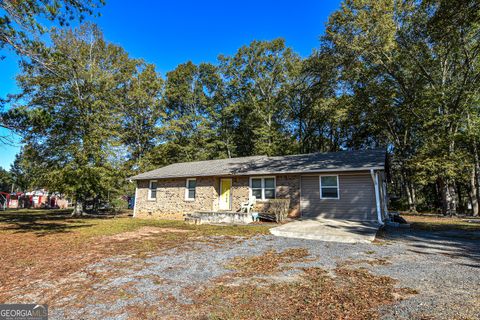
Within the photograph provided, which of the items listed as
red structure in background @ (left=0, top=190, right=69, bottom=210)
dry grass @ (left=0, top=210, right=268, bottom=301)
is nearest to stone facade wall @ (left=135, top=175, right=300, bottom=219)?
dry grass @ (left=0, top=210, right=268, bottom=301)

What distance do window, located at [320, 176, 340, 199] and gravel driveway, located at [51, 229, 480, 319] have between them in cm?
428

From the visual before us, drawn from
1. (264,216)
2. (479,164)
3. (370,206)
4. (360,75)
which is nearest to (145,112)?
(264,216)

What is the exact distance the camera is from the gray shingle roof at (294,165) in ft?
39.1

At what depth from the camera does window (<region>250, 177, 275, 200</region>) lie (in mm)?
14094

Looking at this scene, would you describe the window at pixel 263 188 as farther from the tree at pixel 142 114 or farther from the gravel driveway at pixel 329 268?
the tree at pixel 142 114

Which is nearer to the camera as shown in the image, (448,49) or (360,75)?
(448,49)

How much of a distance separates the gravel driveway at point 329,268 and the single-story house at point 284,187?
374 cm

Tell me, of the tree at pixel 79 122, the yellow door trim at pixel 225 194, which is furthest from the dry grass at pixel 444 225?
the tree at pixel 79 122

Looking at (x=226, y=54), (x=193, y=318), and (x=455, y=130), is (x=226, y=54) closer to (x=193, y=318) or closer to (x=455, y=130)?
(x=455, y=130)

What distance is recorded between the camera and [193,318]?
300 cm

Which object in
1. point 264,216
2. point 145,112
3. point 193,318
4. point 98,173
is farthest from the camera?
point 145,112

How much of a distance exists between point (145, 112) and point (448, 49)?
87.6ft

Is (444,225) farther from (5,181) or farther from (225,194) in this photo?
(5,181)

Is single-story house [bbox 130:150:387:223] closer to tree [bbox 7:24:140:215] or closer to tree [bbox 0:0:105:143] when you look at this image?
tree [bbox 7:24:140:215]
